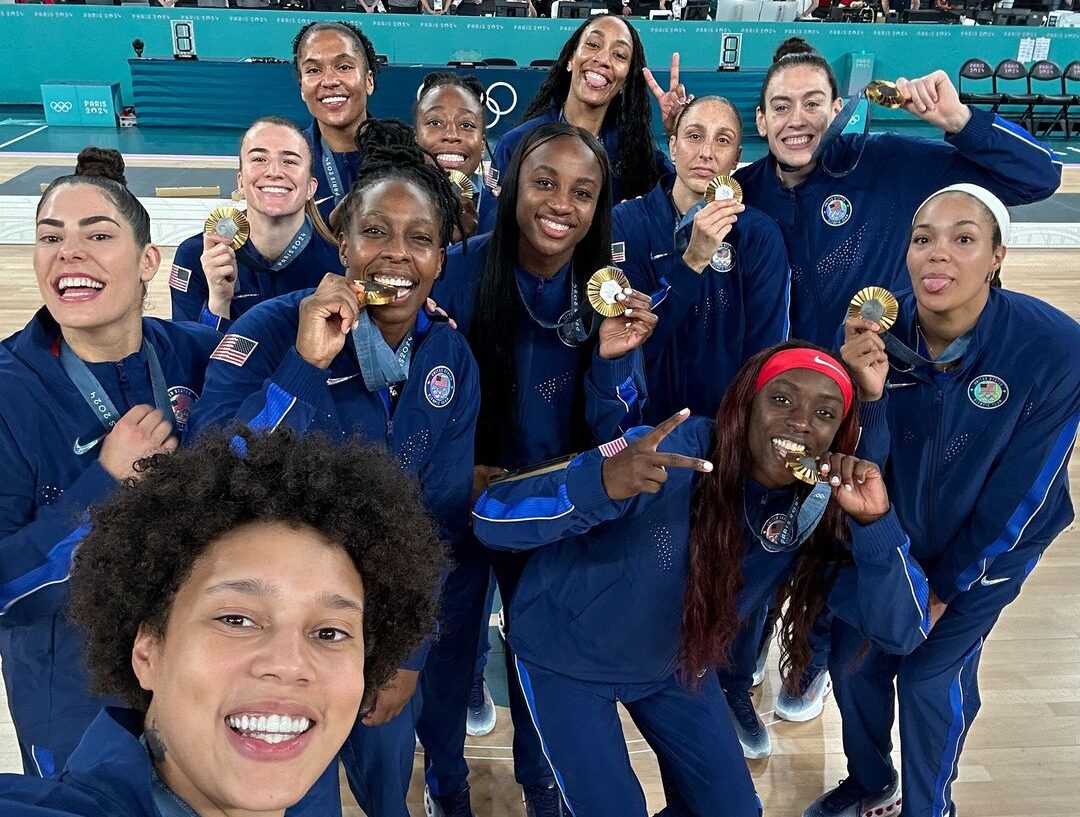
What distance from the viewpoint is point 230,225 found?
10.2ft

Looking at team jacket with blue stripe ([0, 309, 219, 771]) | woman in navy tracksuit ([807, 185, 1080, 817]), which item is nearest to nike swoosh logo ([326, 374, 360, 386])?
team jacket with blue stripe ([0, 309, 219, 771])

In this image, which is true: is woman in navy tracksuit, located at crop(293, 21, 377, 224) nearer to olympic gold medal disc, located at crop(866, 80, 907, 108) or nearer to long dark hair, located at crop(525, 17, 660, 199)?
long dark hair, located at crop(525, 17, 660, 199)

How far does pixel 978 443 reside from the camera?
2.75 meters

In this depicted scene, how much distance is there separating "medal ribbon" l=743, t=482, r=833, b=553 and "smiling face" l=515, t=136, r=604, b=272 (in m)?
0.97

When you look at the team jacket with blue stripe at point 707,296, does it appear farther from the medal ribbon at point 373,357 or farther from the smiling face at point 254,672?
the smiling face at point 254,672

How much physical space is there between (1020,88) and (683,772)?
15168 millimetres

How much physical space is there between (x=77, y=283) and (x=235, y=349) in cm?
39

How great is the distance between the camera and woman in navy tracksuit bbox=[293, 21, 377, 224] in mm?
3996

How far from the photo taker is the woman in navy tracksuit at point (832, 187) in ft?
11.4

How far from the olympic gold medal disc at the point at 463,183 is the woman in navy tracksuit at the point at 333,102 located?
618mm

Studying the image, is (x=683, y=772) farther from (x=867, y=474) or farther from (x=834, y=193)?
(x=834, y=193)

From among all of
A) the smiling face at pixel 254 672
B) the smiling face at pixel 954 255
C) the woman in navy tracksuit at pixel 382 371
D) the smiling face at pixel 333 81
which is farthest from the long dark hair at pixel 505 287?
the smiling face at pixel 254 672

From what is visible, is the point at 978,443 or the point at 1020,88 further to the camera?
the point at 1020,88

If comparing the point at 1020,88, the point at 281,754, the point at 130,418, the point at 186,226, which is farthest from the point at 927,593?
the point at 1020,88
